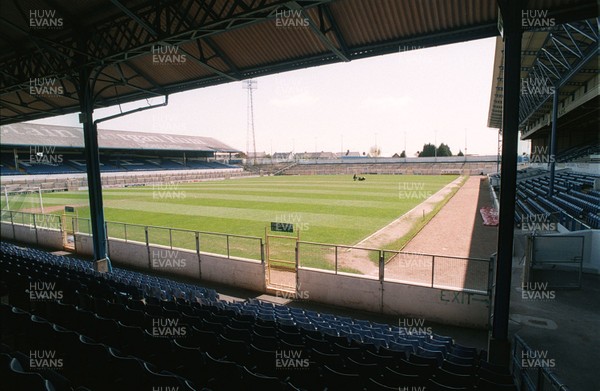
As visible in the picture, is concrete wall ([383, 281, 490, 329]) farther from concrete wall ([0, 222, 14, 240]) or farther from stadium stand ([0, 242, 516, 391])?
concrete wall ([0, 222, 14, 240])

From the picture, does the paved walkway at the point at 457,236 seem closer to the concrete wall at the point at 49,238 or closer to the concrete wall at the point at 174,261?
the concrete wall at the point at 174,261

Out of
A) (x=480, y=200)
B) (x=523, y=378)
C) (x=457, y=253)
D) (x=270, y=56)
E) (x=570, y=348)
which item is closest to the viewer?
(x=523, y=378)

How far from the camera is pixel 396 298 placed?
9.60 m

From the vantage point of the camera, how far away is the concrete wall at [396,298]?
8.79 metres

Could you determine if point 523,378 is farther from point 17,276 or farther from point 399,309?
point 17,276

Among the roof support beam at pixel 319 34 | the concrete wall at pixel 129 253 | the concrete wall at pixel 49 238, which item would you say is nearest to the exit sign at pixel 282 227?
the roof support beam at pixel 319 34

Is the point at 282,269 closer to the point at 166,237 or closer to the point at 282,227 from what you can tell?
the point at 282,227

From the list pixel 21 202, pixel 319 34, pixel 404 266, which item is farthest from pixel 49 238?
pixel 319 34

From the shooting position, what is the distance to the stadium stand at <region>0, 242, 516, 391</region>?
3762mm

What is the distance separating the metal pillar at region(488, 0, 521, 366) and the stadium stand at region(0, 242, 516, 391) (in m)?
1.01

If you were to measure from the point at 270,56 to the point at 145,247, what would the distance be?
950 centimetres

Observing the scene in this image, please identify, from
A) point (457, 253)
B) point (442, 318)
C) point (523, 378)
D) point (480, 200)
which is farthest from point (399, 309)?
point (480, 200)

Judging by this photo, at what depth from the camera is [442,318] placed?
910cm

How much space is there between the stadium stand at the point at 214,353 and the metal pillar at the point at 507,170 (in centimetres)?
101
